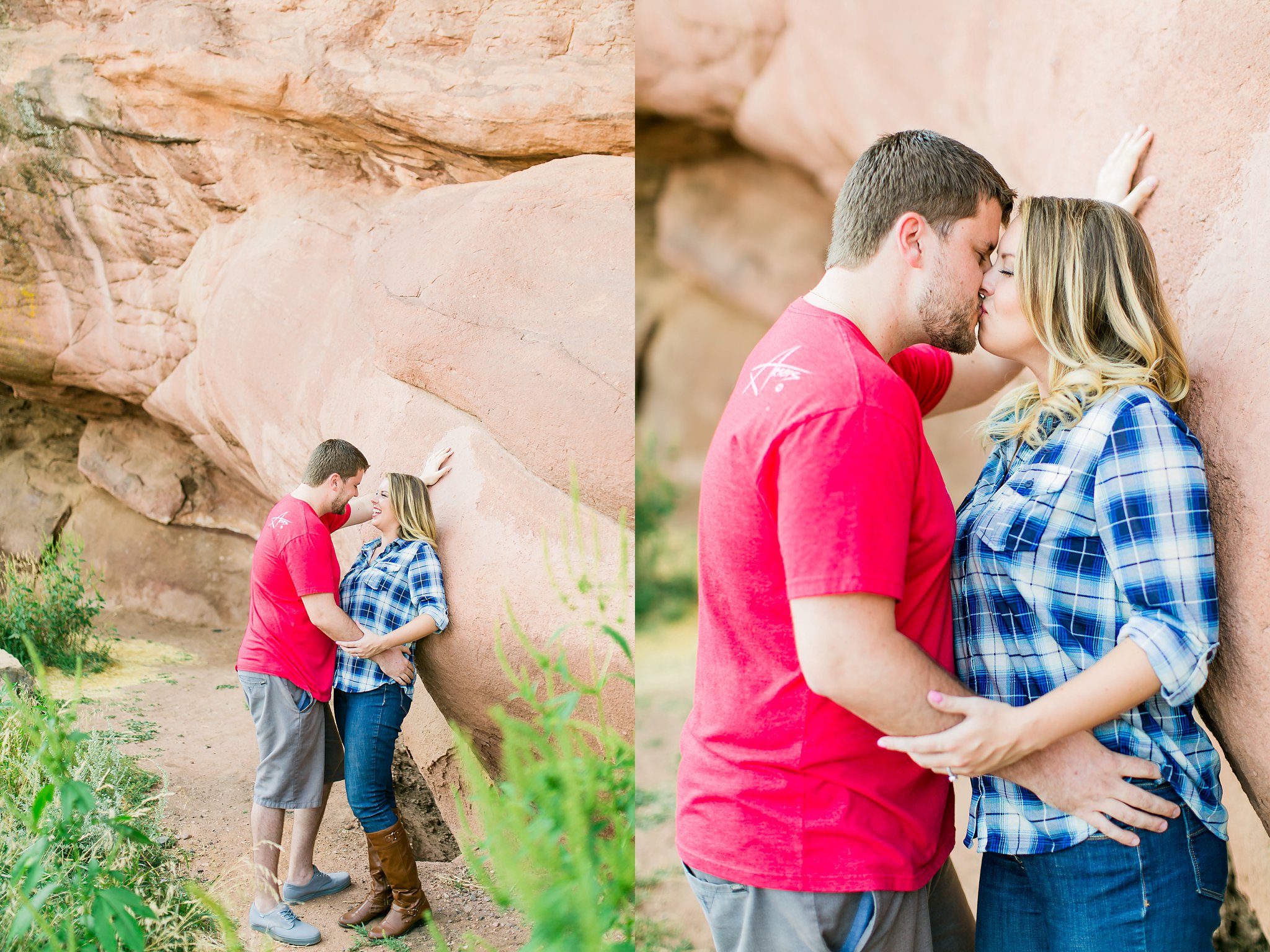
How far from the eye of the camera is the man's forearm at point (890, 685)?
1190 millimetres

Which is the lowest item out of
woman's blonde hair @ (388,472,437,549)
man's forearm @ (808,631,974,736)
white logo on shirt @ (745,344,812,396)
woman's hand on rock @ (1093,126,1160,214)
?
man's forearm @ (808,631,974,736)

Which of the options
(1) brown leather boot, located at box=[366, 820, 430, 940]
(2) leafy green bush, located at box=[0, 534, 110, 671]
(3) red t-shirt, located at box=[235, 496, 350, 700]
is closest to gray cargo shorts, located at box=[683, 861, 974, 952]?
(1) brown leather boot, located at box=[366, 820, 430, 940]

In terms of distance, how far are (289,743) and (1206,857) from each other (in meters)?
1.76

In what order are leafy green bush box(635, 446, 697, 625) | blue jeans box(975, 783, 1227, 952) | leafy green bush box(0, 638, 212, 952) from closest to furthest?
blue jeans box(975, 783, 1227, 952) < leafy green bush box(0, 638, 212, 952) < leafy green bush box(635, 446, 697, 625)

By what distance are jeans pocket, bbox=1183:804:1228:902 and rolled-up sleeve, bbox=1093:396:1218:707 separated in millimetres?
205

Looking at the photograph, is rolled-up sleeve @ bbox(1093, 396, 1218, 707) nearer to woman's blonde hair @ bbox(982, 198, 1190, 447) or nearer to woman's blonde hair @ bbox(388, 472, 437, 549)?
woman's blonde hair @ bbox(982, 198, 1190, 447)

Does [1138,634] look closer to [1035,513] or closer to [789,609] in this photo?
[1035,513]

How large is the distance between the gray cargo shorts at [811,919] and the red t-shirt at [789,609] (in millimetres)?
25

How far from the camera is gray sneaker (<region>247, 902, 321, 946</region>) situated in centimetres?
205

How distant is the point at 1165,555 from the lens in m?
1.25

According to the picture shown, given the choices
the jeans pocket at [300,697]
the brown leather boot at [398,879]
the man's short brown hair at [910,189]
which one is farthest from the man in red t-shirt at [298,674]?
the man's short brown hair at [910,189]

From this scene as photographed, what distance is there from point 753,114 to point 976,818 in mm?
3719

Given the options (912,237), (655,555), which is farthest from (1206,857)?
(655,555)

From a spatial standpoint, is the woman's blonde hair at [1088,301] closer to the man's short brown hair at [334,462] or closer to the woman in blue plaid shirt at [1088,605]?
the woman in blue plaid shirt at [1088,605]
